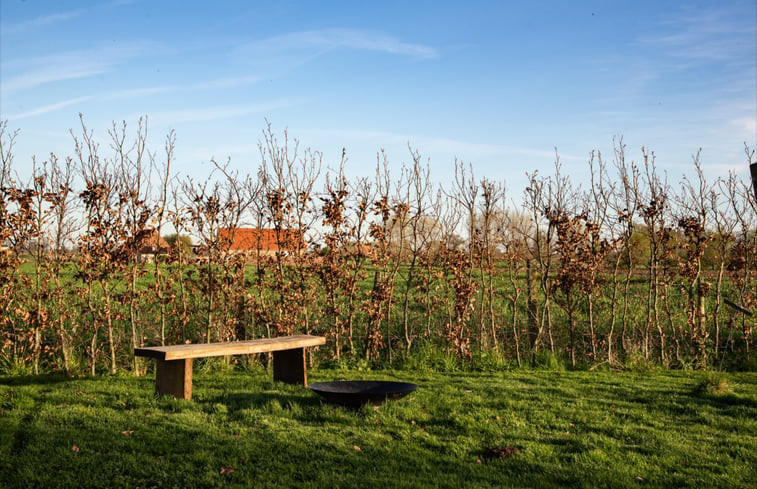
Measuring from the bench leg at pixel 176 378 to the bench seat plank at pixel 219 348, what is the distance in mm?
179

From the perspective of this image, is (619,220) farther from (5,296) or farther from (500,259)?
(5,296)

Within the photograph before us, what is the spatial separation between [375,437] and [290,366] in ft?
8.77

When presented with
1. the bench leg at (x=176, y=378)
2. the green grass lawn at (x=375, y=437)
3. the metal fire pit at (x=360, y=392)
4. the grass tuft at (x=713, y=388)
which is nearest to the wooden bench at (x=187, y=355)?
the bench leg at (x=176, y=378)

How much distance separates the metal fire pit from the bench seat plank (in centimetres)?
100

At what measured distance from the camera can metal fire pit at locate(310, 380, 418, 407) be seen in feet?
19.3

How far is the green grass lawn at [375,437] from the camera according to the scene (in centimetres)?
436

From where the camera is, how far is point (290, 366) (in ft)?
25.2

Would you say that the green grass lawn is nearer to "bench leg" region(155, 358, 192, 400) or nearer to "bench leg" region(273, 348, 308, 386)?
"bench leg" region(155, 358, 192, 400)

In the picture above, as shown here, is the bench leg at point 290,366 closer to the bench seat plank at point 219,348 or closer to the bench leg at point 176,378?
the bench seat plank at point 219,348

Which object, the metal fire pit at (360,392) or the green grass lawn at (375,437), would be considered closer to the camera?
the green grass lawn at (375,437)

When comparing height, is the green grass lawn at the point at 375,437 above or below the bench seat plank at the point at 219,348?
below

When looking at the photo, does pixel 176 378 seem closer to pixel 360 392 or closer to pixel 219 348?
pixel 219 348

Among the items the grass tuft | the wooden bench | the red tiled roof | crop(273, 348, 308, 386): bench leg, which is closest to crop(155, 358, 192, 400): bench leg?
the wooden bench

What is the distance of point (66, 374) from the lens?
8.38m
